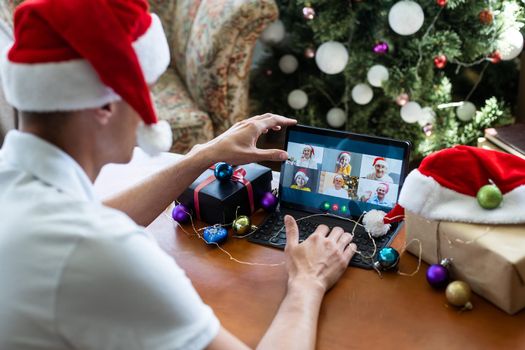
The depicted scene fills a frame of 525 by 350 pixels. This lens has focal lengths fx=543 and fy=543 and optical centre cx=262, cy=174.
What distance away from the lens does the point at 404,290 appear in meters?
0.98

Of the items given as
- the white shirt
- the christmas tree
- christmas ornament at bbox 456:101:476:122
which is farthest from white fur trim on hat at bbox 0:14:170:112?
christmas ornament at bbox 456:101:476:122

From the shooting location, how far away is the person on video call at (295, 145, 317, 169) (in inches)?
47.2

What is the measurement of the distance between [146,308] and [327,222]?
1.93 feet

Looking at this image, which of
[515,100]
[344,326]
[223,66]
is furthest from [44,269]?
[515,100]

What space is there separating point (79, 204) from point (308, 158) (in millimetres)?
601

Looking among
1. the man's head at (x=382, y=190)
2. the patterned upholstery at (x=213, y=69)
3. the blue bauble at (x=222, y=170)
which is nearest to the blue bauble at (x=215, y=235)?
the blue bauble at (x=222, y=170)

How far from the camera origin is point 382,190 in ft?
3.78

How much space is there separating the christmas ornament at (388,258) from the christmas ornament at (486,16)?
1.45m

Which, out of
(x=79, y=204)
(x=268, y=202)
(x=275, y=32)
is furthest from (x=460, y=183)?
(x=275, y=32)

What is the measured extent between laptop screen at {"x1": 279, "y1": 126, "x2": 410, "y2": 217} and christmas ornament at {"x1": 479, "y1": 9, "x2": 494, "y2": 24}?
1.27 meters

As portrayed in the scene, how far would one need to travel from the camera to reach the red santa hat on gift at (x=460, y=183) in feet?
3.15

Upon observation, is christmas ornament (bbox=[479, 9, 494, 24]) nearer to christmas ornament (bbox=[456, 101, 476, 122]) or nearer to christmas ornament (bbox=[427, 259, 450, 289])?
christmas ornament (bbox=[456, 101, 476, 122])

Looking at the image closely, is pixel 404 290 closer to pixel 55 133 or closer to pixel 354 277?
pixel 354 277

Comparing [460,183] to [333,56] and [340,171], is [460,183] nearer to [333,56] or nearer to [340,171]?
[340,171]
